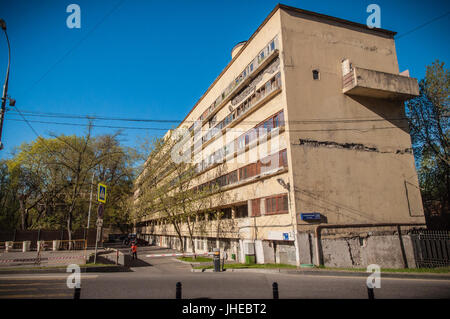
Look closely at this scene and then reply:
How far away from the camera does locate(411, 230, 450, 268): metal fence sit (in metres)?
16.5

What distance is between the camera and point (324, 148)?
18.4 meters

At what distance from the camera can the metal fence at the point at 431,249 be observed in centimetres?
1645

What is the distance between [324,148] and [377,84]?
616cm

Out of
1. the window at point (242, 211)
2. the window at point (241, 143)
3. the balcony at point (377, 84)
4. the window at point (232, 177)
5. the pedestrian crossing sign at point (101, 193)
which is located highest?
the balcony at point (377, 84)

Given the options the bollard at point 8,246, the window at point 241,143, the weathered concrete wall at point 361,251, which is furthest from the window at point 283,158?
the bollard at point 8,246

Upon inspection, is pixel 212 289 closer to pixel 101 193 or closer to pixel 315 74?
pixel 101 193

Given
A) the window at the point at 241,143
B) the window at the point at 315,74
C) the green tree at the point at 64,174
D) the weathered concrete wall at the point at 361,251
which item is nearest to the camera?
the weathered concrete wall at the point at 361,251

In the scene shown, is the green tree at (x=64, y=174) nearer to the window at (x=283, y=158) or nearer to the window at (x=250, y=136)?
the window at (x=250, y=136)

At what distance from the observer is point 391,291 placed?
32.0ft

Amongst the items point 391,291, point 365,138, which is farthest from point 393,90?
point 391,291

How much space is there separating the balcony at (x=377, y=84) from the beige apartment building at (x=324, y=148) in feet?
0.26
